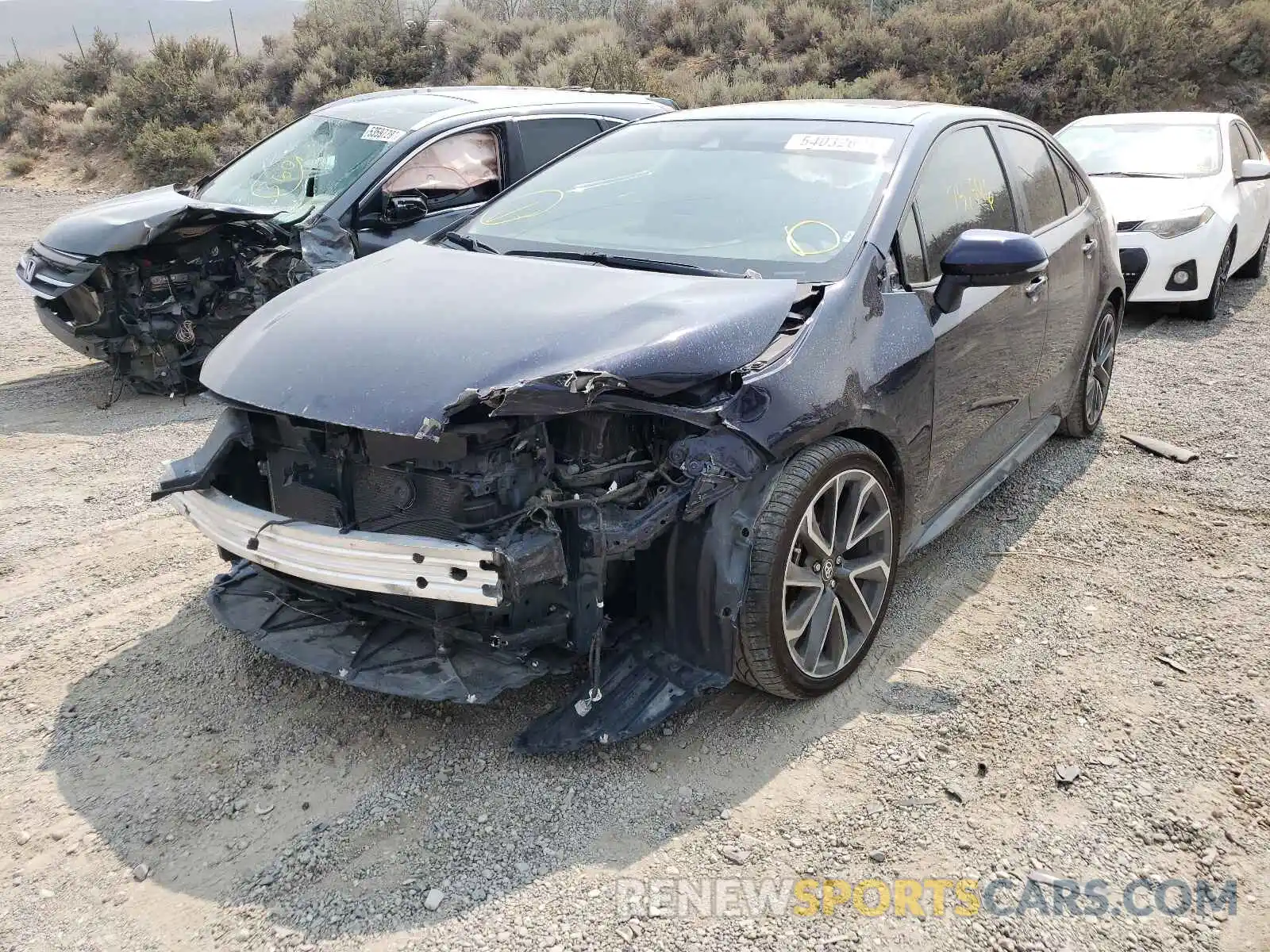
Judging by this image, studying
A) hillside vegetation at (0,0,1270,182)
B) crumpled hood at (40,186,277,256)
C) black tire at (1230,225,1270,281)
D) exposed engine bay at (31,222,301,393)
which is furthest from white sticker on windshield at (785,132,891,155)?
hillside vegetation at (0,0,1270,182)

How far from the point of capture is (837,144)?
12.4ft

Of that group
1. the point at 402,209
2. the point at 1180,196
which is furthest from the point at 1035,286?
the point at 1180,196

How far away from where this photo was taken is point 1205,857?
2643 mm

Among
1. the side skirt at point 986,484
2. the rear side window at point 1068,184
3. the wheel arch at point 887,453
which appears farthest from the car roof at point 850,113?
the side skirt at point 986,484

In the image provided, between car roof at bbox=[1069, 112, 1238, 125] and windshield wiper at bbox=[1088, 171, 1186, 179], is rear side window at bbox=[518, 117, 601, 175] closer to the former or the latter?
windshield wiper at bbox=[1088, 171, 1186, 179]

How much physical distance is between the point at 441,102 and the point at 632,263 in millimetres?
4202

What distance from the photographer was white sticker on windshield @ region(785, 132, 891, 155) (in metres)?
3.71

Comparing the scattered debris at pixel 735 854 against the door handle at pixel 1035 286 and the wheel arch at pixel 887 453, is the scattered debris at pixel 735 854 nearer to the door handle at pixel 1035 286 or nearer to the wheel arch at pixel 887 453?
the wheel arch at pixel 887 453

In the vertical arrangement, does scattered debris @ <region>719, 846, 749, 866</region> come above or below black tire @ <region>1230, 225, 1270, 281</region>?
above

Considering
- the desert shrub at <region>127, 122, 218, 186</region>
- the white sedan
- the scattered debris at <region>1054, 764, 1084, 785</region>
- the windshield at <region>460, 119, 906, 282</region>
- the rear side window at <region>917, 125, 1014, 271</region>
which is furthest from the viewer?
the desert shrub at <region>127, 122, 218, 186</region>

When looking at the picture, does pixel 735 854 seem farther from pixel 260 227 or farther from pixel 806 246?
pixel 260 227

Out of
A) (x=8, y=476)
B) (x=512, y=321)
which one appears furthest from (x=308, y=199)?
(x=512, y=321)

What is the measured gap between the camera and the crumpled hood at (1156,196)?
7980 mm

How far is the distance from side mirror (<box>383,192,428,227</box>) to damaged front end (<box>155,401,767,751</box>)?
136 inches
